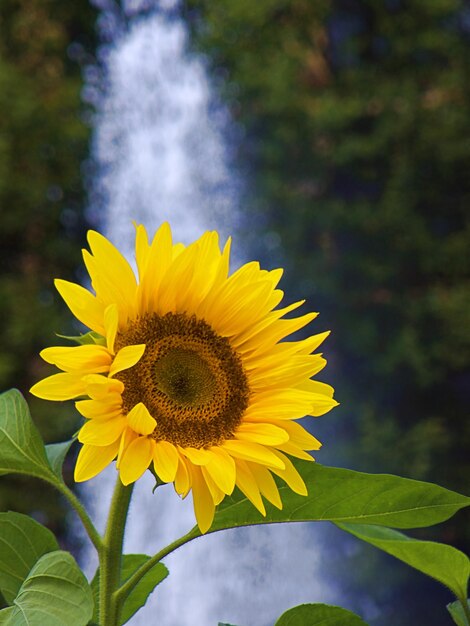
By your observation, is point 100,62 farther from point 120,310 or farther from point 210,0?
point 120,310

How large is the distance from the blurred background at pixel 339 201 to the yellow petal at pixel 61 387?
2.74 metres

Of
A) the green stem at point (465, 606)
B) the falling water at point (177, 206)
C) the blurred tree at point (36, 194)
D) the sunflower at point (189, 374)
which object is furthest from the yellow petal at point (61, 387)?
the falling water at point (177, 206)

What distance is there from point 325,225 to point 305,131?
0.37m

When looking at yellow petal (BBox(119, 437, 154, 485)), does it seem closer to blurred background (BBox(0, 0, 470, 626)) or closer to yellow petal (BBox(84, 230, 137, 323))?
yellow petal (BBox(84, 230, 137, 323))

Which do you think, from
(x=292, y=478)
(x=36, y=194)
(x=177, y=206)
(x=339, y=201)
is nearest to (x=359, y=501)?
(x=292, y=478)

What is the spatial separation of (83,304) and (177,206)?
3.51 metres

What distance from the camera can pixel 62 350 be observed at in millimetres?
240

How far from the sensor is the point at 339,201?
350cm

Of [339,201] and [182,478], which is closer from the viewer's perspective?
[182,478]

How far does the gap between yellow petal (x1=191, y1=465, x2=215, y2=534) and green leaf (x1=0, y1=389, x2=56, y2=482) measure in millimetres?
45

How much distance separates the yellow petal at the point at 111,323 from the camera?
0.79 feet

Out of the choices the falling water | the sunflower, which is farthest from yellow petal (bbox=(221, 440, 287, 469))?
the falling water

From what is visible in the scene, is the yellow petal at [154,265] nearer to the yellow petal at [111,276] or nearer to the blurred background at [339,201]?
the yellow petal at [111,276]

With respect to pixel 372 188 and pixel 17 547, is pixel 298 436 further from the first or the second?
pixel 372 188
